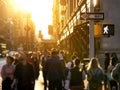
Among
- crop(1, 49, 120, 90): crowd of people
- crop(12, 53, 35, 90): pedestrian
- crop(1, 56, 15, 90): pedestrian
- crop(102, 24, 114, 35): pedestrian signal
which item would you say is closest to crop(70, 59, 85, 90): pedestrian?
crop(1, 49, 120, 90): crowd of people

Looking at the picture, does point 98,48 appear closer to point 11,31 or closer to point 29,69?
point 29,69

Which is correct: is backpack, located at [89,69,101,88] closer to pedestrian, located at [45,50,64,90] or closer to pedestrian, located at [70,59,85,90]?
pedestrian, located at [70,59,85,90]

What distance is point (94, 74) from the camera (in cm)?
1191

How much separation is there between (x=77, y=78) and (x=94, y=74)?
Result: 52.2 inches

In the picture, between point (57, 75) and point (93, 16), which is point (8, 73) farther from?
point (93, 16)

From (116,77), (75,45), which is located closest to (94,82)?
(116,77)

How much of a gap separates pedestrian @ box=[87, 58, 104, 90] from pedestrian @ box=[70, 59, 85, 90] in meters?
1.00

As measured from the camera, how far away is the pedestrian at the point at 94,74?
11.9 m

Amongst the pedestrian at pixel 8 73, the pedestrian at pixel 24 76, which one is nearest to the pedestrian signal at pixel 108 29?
the pedestrian at pixel 8 73

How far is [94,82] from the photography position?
12039mm

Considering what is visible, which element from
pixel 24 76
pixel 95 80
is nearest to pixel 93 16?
pixel 24 76

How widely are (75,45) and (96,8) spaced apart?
18.2 metres

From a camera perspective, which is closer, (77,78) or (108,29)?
(77,78)

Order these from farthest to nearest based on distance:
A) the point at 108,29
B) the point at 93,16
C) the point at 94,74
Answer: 1. the point at 93,16
2. the point at 108,29
3. the point at 94,74
